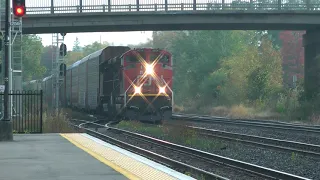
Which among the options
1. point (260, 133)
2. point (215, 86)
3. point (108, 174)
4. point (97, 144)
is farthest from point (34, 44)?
point (108, 174)

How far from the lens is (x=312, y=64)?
1710 inches

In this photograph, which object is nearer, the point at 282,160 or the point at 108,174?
the point at 108,174

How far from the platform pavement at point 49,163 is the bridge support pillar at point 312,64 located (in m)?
26.7

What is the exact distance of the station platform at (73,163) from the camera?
36.6 feet

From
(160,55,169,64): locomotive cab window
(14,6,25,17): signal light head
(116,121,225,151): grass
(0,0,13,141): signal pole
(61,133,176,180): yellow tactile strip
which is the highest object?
(14,6,25,17): signal light head

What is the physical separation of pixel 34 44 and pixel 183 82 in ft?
Answer: 100

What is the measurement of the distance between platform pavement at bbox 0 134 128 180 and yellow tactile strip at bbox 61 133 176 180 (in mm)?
203

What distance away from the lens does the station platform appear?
11.1m

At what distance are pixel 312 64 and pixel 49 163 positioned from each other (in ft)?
109

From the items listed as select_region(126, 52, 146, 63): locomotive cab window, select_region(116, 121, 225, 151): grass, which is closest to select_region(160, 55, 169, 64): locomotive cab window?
select_region(126, 52, 146, 63): locomotive cab window

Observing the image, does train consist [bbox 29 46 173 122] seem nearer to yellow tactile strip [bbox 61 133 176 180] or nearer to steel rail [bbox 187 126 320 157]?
steel rail [bbox 187 126 320 157]

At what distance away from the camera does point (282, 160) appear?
16.3m

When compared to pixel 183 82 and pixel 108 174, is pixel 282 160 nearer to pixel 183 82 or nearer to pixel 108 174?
pixel 108 174

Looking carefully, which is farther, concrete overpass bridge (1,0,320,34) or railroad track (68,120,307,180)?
concrete overpass bridge (1,0,320,34)
